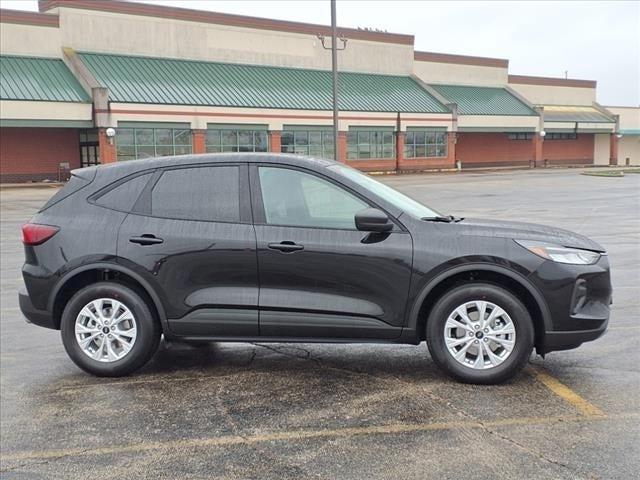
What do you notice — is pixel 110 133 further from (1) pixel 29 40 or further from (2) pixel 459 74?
(2) pixel 459 74

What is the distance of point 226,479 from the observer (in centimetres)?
354

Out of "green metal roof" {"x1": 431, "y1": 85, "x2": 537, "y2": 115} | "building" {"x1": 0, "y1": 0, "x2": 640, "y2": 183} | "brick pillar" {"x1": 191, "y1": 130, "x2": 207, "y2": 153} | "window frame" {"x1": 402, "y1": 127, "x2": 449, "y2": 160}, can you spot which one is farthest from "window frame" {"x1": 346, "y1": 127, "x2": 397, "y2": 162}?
"brick pillar" {"x1": 191, "y1": 130, "x2": 207, "y2": 153}

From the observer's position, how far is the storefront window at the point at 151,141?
1505 inches

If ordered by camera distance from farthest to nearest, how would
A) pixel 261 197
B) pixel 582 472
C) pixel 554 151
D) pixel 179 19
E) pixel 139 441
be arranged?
pixel 554 151 → pixel 179 19 → pixel 261 197 → pixel 139 441 → pixel 582 472

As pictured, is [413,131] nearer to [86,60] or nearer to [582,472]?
[86,60]

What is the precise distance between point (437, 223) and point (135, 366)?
103 inches

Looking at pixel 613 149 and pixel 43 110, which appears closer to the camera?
pixel 43 110

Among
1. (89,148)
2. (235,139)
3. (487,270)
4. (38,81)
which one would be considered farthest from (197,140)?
(487,270)

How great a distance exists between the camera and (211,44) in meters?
45.2

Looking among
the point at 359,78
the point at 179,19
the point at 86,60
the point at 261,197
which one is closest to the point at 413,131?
the point at 359,78

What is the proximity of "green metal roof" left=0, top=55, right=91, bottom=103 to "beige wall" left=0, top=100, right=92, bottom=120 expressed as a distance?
0.90 ft

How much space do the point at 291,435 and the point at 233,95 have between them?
4015 cm

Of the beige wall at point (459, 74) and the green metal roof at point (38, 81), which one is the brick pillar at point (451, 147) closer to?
the beige wall at point (459, 74)

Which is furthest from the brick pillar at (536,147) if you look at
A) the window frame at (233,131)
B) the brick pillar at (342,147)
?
the window frame at (233,131)
